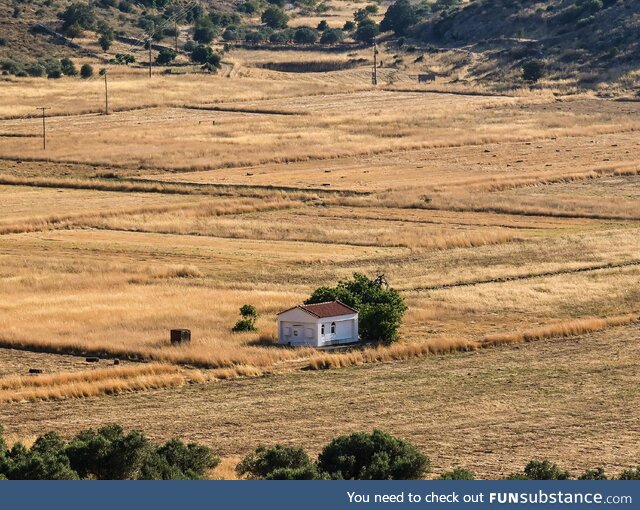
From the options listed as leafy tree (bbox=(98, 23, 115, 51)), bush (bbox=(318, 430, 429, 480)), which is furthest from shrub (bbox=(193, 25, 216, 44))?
bush (bbox=(318, 430, 429, 480))

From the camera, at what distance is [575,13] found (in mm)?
161625

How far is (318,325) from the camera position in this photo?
2052 inches

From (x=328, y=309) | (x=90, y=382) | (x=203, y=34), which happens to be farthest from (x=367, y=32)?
(x=90, y=382)

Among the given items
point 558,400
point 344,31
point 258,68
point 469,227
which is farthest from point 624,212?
point 344,31

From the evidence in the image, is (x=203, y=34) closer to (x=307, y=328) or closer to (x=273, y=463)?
(x=307, y=328)

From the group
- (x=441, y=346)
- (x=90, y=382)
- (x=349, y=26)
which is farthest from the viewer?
(x=349, y=26)

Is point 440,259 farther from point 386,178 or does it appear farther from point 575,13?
point 575,13

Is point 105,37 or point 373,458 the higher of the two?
point 105,37

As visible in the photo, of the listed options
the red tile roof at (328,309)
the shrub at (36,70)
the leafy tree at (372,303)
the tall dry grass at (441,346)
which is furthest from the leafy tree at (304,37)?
the red tile roof at (328,309)

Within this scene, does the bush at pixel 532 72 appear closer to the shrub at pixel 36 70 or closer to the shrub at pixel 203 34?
the shrub at pixel 203 34

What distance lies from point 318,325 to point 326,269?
1390 cm

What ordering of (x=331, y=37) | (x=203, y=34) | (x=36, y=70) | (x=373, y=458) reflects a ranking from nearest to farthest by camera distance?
(x=373, y=458) → (x=36, y=70) → (x=203, y=34) → (x=331, y=37)

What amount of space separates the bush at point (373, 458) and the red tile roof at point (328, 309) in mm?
16769

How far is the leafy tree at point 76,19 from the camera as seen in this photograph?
531 ft
